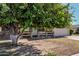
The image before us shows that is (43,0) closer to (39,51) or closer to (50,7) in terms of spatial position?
(50,7)

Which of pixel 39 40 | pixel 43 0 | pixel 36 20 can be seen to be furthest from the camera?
pixel 39 40

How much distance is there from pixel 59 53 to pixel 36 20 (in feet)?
4.09

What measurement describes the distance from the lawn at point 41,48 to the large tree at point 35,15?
60cm

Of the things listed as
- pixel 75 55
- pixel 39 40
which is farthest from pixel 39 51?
pixel 75 55

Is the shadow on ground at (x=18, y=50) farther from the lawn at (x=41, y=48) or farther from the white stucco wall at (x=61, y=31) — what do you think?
the white stucco wall at (x=61, y=31)

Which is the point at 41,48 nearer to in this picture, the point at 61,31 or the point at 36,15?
the point at 36,15

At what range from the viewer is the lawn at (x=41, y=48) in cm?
823

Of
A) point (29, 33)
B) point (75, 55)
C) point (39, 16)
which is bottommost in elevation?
point (75, 55)

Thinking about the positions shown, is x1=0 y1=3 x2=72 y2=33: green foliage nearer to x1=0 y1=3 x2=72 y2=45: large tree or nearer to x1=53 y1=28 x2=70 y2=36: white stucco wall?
x1=0 y1=3 x2=72 y2=45: large tree

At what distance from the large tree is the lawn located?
0.60m

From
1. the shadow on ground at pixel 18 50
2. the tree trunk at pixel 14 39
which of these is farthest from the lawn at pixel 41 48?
the tree trunk at pixel 14 39

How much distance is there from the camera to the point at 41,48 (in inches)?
339

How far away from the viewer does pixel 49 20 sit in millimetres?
8195

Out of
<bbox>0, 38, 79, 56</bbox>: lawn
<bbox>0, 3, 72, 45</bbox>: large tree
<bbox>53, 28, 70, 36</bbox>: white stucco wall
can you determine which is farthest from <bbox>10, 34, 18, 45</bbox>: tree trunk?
<bbox>53, 28, 70, 36</bbox>: white stucco wall
